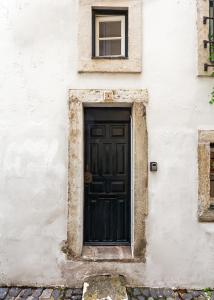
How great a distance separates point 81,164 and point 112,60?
1.53 m

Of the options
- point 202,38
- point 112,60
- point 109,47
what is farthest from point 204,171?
point 109,47

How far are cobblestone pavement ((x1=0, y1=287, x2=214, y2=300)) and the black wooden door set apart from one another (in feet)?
2.34

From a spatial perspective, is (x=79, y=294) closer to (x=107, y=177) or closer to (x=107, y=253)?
(x=107, y=253)

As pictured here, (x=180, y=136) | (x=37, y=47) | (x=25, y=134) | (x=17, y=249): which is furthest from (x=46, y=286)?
(x=37, y=47)

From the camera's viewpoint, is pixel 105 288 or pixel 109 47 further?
pixel 109 47

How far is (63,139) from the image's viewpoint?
3.86 m

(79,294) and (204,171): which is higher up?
(204,171)

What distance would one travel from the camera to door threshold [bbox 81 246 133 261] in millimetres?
3841

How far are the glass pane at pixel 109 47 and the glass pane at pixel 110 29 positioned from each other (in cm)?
10

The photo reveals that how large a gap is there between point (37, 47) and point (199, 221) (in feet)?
11.0

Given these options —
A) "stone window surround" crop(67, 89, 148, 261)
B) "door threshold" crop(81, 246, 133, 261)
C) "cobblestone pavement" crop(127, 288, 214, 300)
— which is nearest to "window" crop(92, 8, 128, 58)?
"stone window surround" crop(67, 89, 148, 261)

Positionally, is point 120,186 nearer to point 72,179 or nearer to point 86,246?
point 72,179

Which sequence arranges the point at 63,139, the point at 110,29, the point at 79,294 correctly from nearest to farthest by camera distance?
the point at 79,294 < the point at 63,139 < the point at 110,29

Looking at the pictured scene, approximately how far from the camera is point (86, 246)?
409 cm
